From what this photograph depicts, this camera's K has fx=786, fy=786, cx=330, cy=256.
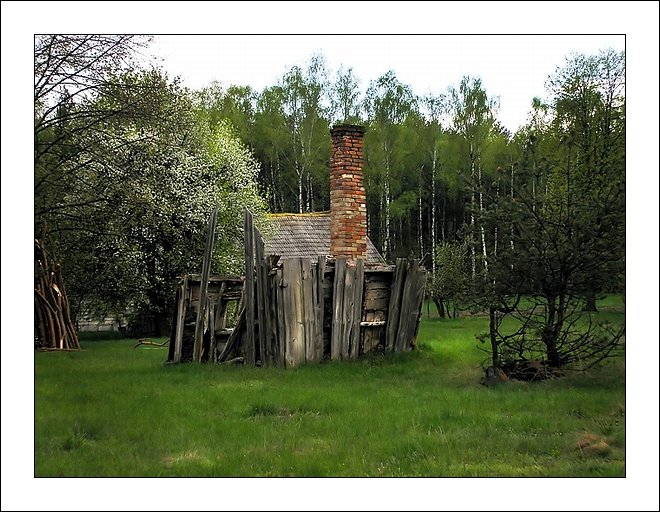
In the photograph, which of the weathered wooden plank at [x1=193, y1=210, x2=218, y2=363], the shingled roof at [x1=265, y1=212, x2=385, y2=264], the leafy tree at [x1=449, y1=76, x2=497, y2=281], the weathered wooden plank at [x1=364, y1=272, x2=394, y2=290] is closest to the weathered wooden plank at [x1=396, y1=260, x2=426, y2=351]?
the weathered wooden plank at [x1=364, y1=272, x2=394, y2=290]

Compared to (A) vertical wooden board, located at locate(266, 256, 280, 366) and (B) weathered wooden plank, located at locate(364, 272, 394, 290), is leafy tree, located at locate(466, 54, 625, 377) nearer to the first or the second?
(B) weathered wooden plank, located at locate(364, 272, 394, 290)

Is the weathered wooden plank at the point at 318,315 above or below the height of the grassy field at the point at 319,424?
above

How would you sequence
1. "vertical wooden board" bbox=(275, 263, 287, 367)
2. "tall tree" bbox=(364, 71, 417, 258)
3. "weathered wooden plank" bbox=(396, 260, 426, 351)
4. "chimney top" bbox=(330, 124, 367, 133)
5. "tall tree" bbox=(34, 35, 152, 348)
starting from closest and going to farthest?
1. "tall tree" bbox=(34, 35, 152, 348)
2. "tall tree" bbox=(364, 71, 417, 258)
3. "vertical wooden board" bbox=(275, 263, 287, 367)
4. "weathered wooden plank" bbox=(396, 260, 426, 351)
5. "chimney top" bbox=(330, 124, 367, 133)

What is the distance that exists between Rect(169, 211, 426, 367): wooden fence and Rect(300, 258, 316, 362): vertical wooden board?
0.01m

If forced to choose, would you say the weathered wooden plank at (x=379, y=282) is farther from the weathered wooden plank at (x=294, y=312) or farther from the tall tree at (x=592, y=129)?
the tall tree at (x=592, y=129)

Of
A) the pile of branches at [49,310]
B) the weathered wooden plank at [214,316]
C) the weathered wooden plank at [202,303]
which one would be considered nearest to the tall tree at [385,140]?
the weathered wooden plank at [202,303]

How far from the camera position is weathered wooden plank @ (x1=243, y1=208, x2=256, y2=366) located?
9.23m

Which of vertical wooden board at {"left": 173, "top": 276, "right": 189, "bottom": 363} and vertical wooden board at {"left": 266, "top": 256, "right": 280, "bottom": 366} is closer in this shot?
vertical wooden board at {"left": 266, "top": 256, "right": 280, "bottom": 366}

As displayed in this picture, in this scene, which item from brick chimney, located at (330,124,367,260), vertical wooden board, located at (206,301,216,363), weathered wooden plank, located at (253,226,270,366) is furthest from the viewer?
brick chimney, located at (330,124,367,260)

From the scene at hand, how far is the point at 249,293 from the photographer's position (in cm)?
930

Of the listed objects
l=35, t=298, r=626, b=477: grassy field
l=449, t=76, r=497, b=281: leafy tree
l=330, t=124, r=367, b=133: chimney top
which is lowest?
l=35, t=298, r=626, b=477: grassy field

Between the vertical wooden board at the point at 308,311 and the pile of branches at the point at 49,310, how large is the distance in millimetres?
2949

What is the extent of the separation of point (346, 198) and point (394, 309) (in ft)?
6.64

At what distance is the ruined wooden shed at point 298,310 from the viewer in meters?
9.12
